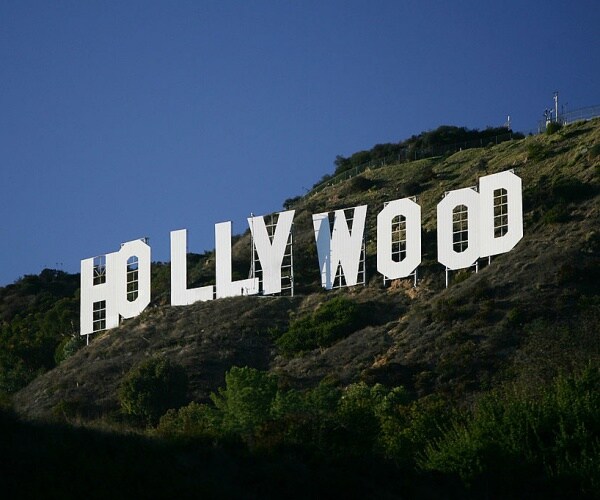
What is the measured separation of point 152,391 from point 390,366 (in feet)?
35.1

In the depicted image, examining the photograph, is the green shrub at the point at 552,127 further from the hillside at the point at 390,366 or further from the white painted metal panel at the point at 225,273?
the white painted metal panel at the point at 225,273

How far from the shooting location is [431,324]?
6500cm

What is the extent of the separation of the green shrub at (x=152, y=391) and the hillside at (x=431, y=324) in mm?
986

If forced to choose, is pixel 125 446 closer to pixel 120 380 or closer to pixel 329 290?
pixel 120 380

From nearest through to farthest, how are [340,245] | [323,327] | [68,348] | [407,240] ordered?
[323,327], [407,240], [340,245], [68,348]

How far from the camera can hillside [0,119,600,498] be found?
Result: 37438 mm

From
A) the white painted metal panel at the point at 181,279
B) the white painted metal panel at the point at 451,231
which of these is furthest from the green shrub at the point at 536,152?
the white painted metal panel at the point at 181,279

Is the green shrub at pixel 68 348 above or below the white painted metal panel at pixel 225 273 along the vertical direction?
below

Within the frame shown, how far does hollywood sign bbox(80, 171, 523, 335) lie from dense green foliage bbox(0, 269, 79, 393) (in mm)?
4949

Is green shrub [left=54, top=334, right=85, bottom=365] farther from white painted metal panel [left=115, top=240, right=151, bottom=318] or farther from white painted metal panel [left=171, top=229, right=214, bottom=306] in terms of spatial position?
white painted metal panel [left=171, top=229, right=214, bottom=306]

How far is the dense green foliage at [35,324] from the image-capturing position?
8098 centimetres

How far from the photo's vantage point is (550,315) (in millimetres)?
61781

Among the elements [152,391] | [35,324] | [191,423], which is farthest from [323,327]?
[35,324]

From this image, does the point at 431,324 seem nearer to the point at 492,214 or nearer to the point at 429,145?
the point at 492,214
